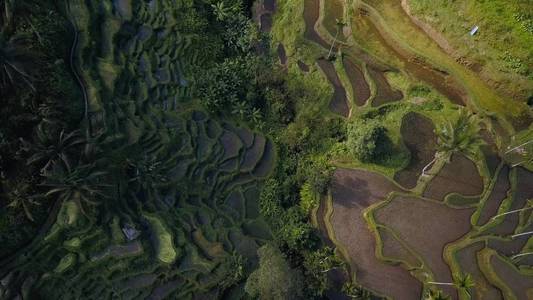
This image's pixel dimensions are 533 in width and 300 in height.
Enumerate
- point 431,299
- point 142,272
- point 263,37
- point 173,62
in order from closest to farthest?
point 431,299 → point 142,272 → point 173,62 → point 263,37

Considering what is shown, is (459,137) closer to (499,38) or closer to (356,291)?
(499,38)

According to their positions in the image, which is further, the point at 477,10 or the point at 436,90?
the point at 436,90

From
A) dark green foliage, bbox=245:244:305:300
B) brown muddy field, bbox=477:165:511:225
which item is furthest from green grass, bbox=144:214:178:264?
brown muddy field, bbox=477:165:511:225

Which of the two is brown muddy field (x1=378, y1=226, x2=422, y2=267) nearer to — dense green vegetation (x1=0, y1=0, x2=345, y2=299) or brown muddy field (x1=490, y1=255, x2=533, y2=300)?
dense green vegetation (x1=0, y1=0, x2=345, y2=299)

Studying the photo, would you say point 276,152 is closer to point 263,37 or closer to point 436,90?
point 263,37

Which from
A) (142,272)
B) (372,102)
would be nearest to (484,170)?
(372,102)

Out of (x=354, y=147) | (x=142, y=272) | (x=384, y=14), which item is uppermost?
(x=384, y=14)

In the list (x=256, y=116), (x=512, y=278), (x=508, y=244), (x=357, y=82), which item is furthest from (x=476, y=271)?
(x=256, y=116)

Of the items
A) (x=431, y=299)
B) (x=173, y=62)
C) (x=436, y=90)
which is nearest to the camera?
(x=431, y=299)
